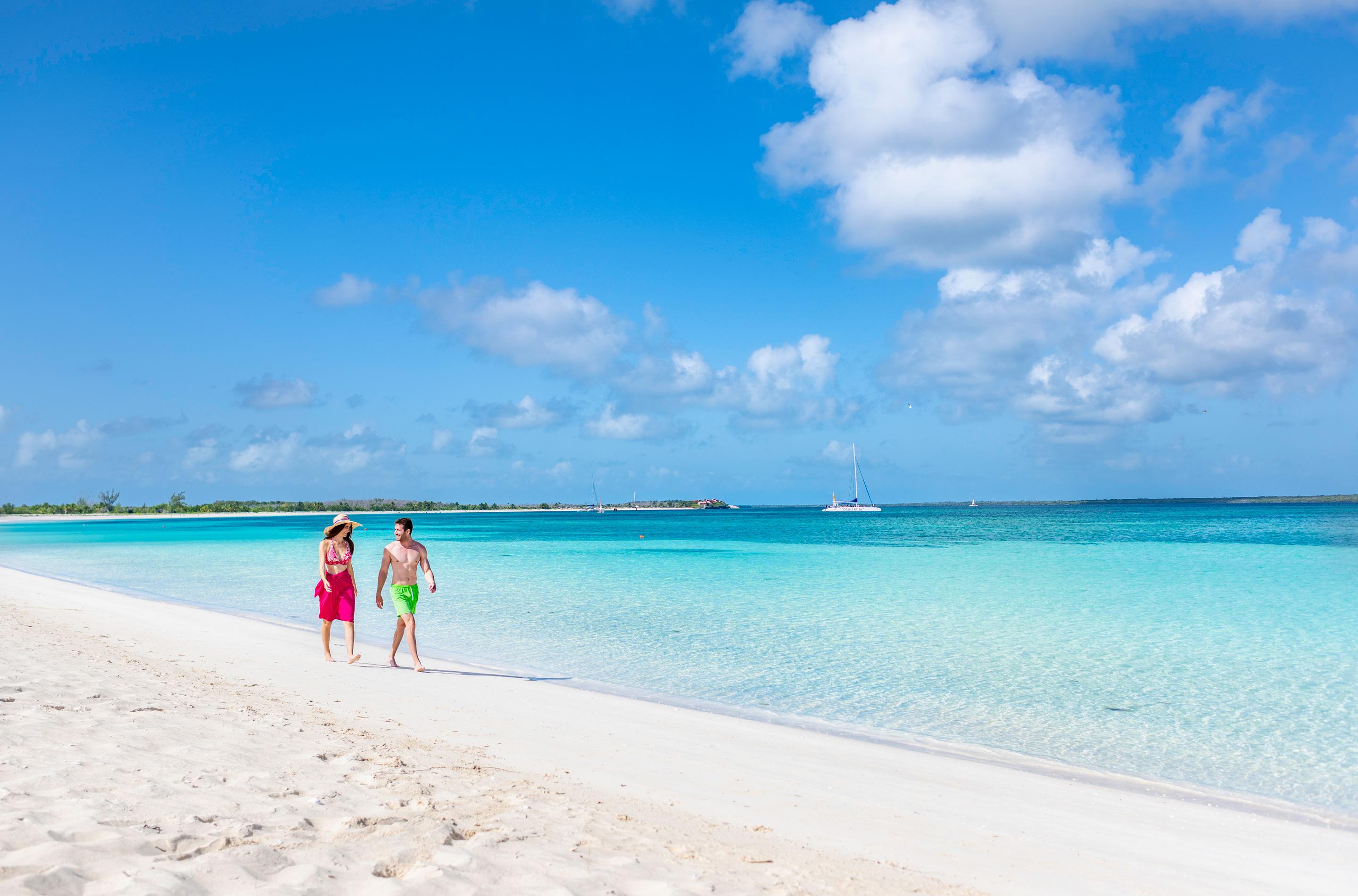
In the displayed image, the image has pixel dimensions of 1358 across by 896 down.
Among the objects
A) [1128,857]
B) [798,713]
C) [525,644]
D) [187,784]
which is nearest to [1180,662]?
[798,713]

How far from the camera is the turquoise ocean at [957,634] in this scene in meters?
8.54

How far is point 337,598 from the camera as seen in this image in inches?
416

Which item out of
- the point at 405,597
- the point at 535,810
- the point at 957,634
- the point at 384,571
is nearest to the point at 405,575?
the point at 405,597

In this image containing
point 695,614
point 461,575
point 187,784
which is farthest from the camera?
point 461,575

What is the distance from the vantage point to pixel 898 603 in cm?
1967

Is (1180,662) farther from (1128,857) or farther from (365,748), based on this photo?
(365,748)

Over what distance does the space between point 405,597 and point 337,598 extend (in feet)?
3.31

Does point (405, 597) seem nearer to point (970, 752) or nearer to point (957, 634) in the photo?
point (970, 752)

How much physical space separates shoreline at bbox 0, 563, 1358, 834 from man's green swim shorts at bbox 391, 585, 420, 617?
1.61 m

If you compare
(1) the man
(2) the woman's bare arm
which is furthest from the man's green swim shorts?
(2) the woman's bare arm

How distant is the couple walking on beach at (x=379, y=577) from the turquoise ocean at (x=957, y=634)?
6.75 feet

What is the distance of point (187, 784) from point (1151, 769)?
7797mm

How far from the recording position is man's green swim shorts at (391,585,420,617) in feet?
33.7

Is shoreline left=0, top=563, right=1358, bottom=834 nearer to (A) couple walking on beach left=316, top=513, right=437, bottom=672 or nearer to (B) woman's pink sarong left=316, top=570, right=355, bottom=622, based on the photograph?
(A) couple walking on beach left=316, top=513, right=437, bottom=672
